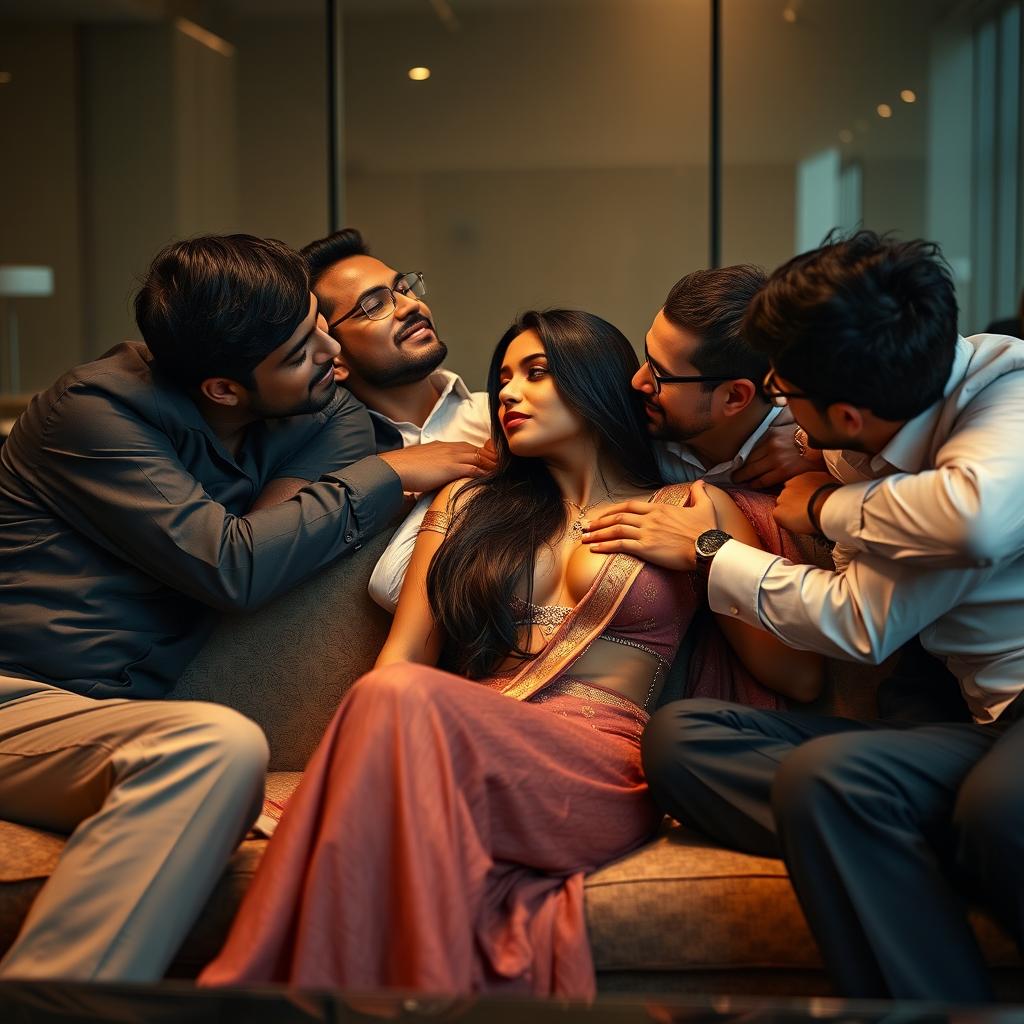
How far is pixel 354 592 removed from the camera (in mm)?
2311

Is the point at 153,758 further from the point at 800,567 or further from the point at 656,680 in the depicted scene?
the point at 800,567

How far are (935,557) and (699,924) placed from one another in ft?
1.96

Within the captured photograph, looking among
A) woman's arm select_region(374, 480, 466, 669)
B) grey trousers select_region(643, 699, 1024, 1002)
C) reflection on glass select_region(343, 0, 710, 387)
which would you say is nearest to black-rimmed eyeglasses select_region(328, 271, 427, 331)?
woman's arm select_region(374, 480, 466, 669)

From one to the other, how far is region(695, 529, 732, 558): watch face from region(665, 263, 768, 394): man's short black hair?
0.31m

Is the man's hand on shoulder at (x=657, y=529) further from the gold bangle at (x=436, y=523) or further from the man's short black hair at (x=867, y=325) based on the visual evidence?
the man's short black hair at (x=867, y=325)

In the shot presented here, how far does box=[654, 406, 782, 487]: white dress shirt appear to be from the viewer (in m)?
2.27

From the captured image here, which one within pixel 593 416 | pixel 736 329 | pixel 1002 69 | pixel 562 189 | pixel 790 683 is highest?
pixel 1002 69

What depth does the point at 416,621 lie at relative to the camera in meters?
2.16

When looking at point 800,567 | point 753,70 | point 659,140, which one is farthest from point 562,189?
point 800,567

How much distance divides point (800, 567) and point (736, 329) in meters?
0.50

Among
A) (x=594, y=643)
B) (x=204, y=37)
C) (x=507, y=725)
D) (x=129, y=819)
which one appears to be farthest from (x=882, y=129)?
(x=129, y=819)

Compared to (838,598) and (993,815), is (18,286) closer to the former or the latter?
(838,598)

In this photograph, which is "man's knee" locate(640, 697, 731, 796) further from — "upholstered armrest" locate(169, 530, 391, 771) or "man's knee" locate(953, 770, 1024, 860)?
"upholstered armrest" locate(169, 530, 391, 771)

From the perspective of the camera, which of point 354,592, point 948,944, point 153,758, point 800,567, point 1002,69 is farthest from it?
point 1002,69
